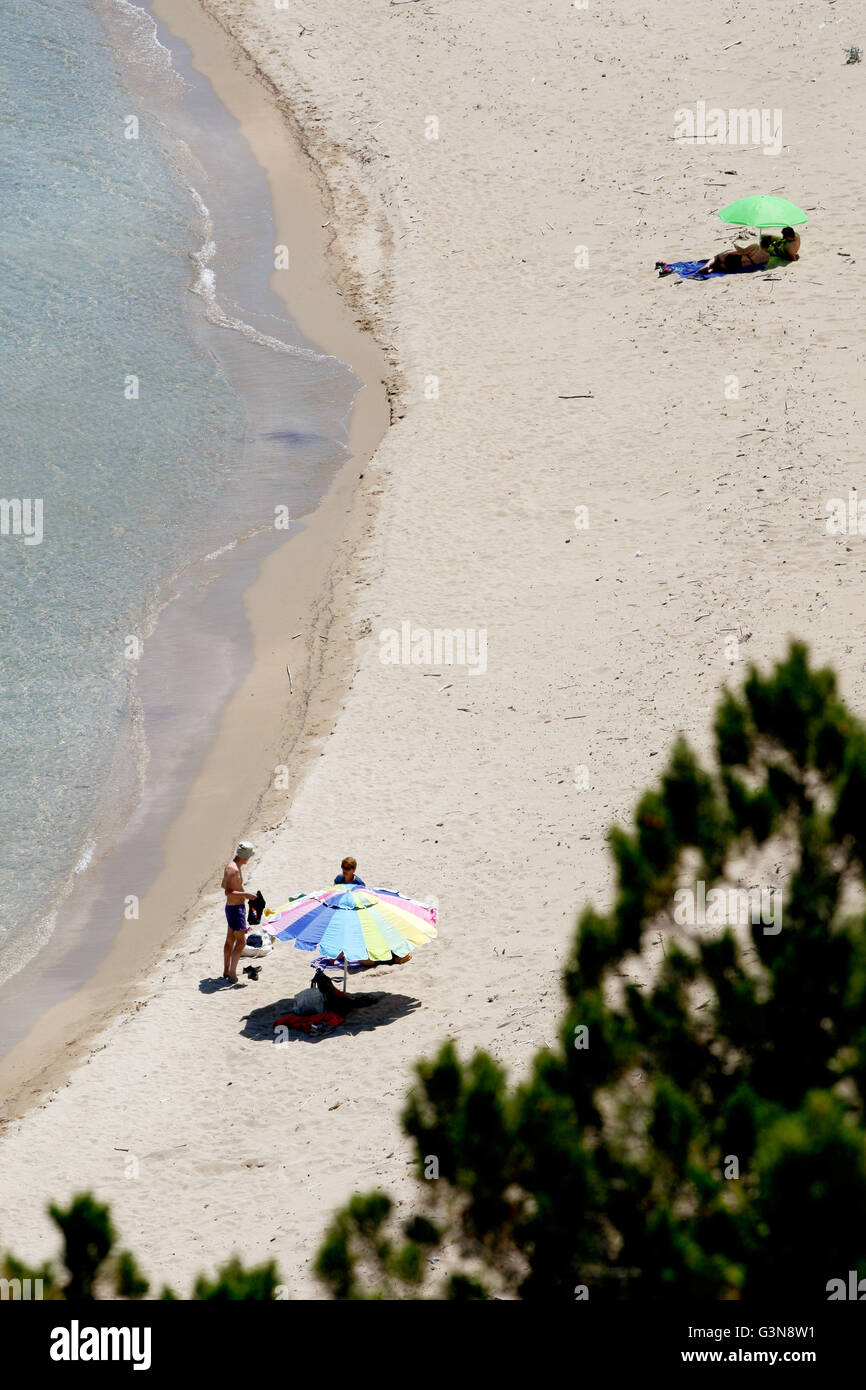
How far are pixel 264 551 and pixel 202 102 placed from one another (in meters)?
19.8

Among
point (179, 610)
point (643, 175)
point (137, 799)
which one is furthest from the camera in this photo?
point (643, 175)

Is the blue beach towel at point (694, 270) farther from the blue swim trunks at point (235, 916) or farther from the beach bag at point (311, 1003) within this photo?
the beach bag at point (311, 1003)

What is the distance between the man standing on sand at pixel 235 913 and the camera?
50.6 feet

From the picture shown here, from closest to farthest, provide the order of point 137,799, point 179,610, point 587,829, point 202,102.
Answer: point 587,829
point 137,799
point 179,610
point 202,102

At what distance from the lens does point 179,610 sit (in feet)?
76.8

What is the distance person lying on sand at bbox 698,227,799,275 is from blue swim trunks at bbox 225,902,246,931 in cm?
1692

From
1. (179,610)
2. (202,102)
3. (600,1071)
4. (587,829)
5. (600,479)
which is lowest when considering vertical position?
(600,1071)

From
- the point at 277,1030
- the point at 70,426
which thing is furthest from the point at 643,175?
the point at 277,1030

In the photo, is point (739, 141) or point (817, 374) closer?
point (817, 374)

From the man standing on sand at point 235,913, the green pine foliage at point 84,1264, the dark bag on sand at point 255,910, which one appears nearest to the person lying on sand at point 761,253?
the man standing on sand at point 235,913

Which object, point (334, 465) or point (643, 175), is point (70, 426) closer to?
point (334, 465)

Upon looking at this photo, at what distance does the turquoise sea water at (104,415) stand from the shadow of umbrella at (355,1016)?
3487 mm

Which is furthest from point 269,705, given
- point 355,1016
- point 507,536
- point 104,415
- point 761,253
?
point 761,253

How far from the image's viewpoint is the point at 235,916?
50.6 ft
